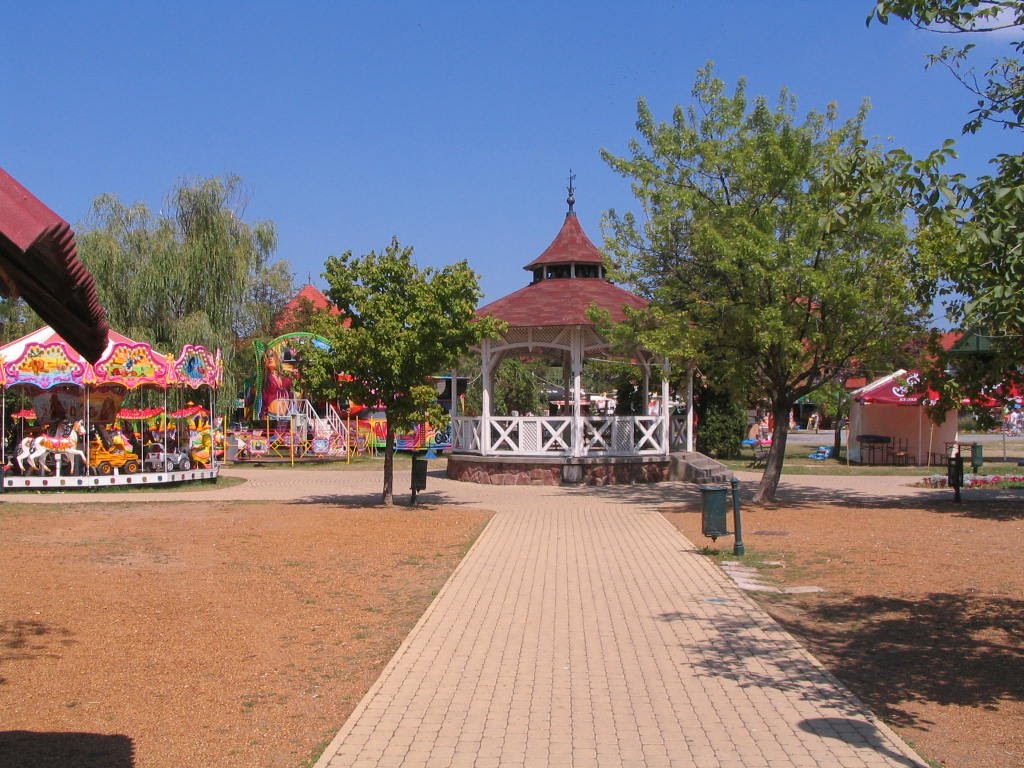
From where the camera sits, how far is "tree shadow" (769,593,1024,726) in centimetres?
695

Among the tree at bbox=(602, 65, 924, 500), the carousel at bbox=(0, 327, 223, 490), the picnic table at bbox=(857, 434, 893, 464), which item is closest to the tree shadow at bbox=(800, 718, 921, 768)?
the tree at bbox=(602, 65, 924, 500)

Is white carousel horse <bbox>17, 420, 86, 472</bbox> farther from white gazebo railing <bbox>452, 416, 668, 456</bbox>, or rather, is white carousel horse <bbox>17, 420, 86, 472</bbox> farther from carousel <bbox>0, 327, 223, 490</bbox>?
white gazebo railing <bbox>452, 416, 668, 456</bbox>

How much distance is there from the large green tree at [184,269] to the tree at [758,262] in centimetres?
1726

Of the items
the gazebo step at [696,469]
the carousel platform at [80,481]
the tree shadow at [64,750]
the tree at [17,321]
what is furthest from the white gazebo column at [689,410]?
the tree shadow at [64,750]

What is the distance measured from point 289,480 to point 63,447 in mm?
6298

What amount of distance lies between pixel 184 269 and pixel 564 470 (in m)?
15.9

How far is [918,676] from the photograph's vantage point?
7.41 m

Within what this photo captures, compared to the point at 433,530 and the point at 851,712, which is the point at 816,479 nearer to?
the point at 433,530

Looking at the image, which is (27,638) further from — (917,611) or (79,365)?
(79,365)

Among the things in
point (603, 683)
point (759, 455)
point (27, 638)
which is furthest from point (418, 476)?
point (759, 455)

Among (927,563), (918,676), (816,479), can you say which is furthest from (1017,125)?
(816,479)

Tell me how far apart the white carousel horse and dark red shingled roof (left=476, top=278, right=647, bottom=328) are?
10734mm

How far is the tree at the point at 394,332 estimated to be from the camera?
18891 millimetres

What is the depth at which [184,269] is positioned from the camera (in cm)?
3341
